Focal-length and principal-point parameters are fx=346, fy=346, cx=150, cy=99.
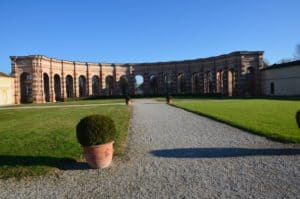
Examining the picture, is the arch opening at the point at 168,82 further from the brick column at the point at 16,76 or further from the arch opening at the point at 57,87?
the brick column at the point at 16,76

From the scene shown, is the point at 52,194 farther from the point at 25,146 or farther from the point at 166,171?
the point at 25,146

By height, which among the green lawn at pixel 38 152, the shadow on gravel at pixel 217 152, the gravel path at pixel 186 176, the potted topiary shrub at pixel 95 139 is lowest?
the gravel path at pixel 186 176

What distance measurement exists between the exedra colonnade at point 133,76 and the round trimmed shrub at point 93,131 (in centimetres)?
4899

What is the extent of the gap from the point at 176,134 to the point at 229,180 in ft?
21.0

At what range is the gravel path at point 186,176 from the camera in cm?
596

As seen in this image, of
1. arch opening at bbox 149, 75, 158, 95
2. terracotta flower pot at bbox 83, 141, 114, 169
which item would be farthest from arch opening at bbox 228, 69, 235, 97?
terracotta flower pot at bbox 83, 141, 114, 169

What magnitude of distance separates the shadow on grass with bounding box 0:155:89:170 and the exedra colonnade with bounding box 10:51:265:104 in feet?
158

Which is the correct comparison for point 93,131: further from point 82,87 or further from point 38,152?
point 82,87

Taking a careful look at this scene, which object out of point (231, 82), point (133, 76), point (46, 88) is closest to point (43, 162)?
point (46, 88)

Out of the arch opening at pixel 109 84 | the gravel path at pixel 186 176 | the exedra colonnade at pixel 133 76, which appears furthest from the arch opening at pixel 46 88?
the gravel path at pixel 186 176

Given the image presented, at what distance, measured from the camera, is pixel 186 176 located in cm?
693

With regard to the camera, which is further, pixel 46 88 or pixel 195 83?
pixel 195 83

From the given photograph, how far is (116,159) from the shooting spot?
876cm

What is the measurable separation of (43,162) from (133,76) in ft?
221
